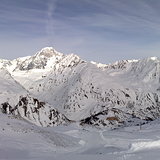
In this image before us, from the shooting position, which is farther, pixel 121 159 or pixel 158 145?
pixel 158 145

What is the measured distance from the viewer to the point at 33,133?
54625mm

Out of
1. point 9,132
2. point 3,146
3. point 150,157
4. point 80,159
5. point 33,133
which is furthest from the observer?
point 33,133

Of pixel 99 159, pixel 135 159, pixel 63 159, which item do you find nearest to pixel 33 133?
pixel 63 159

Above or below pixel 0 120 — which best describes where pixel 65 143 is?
below

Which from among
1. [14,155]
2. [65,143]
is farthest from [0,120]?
[14,155]

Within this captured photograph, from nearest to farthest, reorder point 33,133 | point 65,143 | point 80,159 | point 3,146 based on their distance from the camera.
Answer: point 80,159 → point 3,146 → point 33,133 → point 65,143

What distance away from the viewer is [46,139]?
5331 centimetres

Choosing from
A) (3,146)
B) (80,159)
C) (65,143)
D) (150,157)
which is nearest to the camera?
(150,157)

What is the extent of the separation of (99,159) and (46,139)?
24.0m

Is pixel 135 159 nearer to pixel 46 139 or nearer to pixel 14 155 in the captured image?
pixel 14 155

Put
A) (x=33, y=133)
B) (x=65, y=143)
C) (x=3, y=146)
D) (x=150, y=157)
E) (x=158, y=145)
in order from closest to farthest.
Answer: (x=150, y=157)
(x=158, y=145)
(x=3, y=146)
(x=33, y=133)
(x=65, y=143)

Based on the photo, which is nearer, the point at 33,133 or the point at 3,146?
the point at 3,146

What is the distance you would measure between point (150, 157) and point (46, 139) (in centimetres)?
2821

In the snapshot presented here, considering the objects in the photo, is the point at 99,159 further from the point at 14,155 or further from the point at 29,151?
the point at 29,151
